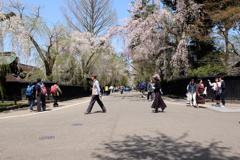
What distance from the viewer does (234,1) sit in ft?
63.0

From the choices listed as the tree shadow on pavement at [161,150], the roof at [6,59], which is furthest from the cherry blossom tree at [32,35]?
the tree shadow on pavement at [161,150]

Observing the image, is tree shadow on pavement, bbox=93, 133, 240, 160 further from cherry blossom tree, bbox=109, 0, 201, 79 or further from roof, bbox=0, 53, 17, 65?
cherry blossom tree, bbox=109, 0, 201, 79

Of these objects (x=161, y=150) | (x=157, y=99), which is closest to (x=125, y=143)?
(x=161, y=150)

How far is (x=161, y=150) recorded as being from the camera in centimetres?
463

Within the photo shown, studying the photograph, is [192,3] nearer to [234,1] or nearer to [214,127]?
[234,1]

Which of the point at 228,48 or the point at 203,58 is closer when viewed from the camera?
the point at 228,48

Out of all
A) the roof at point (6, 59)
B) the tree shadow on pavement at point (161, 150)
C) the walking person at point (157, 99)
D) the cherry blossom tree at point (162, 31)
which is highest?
the cherry blossom tree at point (162, 31)

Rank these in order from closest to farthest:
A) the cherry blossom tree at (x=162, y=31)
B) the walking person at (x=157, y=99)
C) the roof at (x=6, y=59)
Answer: the walking person at (x=157, y=99) < the roof at (x=6, y=59) < the cherry blossom tree at (x=162, y=31)

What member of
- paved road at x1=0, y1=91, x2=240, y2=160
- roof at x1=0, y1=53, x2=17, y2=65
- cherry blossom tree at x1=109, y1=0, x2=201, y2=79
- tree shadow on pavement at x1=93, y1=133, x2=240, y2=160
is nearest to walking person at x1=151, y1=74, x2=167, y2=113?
paved road at x1=0, y1=91, x2=240, y2=160

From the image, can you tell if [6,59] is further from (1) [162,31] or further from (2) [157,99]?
(1) [162,31]

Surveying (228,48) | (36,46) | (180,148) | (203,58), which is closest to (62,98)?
(36,46)

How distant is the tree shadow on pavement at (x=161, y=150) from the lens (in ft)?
13.8

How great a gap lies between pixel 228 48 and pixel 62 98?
52.6ft

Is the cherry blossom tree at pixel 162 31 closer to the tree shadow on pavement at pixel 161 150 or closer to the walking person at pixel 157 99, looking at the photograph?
the walking person at pixel 157 99
